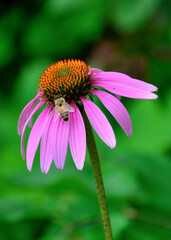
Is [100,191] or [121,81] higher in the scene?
[121,81]

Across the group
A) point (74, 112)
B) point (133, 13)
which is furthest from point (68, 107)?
point (133, 13)

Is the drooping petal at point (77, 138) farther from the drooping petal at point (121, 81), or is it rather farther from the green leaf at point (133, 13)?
the green leaf at point (133, 13)

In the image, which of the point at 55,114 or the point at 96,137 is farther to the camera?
the point at 96,137

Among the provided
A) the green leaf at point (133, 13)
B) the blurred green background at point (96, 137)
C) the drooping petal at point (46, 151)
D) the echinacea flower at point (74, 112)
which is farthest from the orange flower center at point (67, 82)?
the green leaf at point (133, 13)

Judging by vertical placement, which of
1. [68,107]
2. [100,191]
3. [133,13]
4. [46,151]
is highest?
[133,13]

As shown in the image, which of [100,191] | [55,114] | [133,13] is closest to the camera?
[100,191]

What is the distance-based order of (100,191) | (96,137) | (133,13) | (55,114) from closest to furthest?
(100,191)
(55,114)
(96,137)
(133,13)

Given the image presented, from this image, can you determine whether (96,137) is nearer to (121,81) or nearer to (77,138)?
(121,81)
